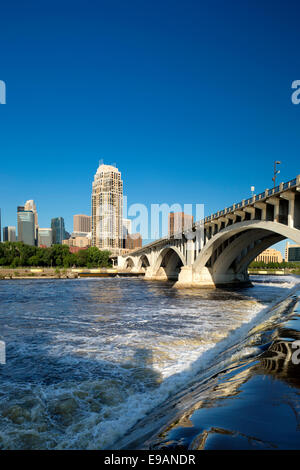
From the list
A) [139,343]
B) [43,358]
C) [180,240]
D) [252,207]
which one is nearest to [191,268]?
[180,240]

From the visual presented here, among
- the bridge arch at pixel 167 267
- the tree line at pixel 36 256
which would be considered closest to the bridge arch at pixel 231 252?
the bridge arch at pixel 167 267

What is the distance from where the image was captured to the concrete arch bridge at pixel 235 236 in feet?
87.3

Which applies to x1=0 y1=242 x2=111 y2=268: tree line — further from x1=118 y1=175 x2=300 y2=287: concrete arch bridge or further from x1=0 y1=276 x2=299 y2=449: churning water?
x1=0 y1=276 x2=299 y2=449: churning water

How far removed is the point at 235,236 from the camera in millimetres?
44938

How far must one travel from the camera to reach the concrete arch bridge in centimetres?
2661

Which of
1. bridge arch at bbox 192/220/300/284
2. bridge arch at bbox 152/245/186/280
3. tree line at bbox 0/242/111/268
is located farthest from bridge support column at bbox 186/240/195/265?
tree line at bbox 0/242/111/268

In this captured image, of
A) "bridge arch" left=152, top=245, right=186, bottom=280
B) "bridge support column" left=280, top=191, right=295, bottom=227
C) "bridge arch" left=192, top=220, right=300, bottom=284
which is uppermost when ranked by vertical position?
"bridge support column" left=280, top=191, right=295, bottom=227

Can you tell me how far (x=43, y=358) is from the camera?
11.6 meters

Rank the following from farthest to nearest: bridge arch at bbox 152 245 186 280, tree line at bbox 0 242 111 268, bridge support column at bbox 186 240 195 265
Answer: tree line at bbox 0 242 111 268 → bridge arch at bbox 152 245 186 280 → bridge support column at bbox 186 240 195 265

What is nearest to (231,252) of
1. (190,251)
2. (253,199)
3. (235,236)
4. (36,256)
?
(235,236)

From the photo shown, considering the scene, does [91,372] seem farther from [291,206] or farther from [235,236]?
[235,236]

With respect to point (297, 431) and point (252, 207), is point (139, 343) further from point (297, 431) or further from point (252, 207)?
point (252, 207)

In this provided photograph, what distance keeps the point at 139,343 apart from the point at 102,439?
322 inches

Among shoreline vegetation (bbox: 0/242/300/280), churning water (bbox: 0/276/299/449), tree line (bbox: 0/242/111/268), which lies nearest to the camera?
churning water (bbox: 0/276/299/449)
